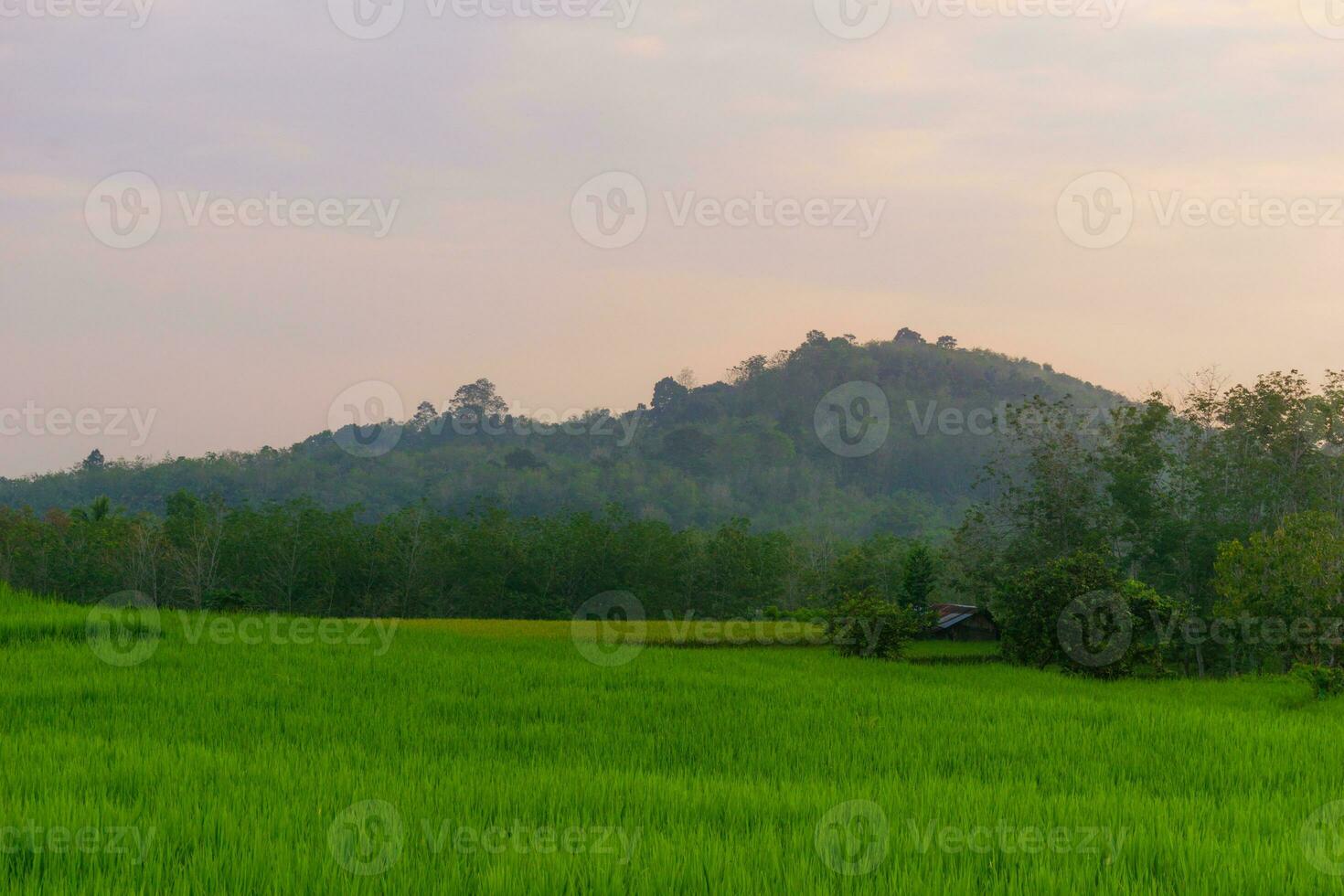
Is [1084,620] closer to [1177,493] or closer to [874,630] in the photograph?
[874,630]

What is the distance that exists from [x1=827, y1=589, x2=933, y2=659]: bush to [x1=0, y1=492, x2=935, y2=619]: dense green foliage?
24286 mm

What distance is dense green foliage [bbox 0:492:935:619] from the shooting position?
182 ft

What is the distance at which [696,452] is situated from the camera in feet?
447

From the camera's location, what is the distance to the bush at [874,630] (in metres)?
29.1
